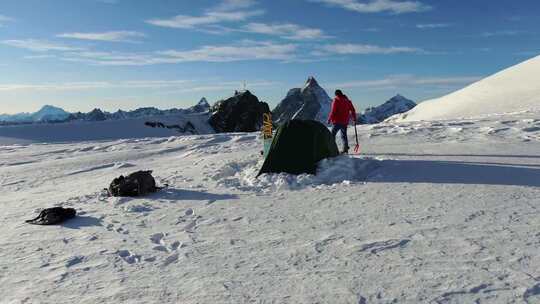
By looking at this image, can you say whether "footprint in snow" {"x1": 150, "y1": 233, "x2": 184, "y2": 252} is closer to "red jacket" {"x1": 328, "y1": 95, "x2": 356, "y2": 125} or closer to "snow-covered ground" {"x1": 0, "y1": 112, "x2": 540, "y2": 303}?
"snow-covered ground" {"x1": 0, "y1": 112, "x2": 540, "y2": 303}

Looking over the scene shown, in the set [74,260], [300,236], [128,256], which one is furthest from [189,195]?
[300,236]

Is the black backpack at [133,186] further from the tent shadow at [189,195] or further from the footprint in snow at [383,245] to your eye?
the footprint in snow at [383,245]

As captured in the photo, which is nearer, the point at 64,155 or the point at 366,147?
the point at 366,147

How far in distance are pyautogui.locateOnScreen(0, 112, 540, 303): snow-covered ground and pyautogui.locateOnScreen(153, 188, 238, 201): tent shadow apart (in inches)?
2.0

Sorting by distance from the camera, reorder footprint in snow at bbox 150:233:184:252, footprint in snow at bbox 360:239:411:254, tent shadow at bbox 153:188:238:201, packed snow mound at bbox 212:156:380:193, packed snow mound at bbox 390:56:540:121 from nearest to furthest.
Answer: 1. footprint in snow at bbox 360:239:411:254
2. footprint in snow at bbox 150:233:184:252
3. tent shadow at bbox 153:188:238:201
4. packed snow mound at bbox 212:156:380:193
5. packed snow mound at bbox 390:56:540:121

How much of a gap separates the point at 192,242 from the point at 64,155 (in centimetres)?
1749

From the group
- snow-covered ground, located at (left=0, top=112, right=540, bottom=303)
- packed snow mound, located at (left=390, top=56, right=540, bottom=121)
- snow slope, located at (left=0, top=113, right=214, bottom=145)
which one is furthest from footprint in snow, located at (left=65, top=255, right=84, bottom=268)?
snow slope, located at (left=0, top=113, right=214, bottom=145)

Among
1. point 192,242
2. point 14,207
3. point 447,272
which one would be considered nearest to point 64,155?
point 14,207

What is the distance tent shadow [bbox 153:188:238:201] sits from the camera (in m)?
9.30

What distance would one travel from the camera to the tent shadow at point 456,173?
8883 millimetres

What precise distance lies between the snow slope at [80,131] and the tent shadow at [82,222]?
35317 mm

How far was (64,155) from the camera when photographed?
21438mm

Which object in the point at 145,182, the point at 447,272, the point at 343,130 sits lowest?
the point at 447,272

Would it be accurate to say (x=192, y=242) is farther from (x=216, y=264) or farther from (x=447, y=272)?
(x=447, y=272)
